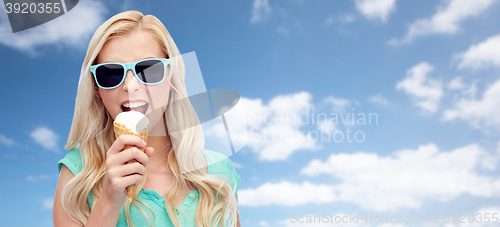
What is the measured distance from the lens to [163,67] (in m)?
3.72

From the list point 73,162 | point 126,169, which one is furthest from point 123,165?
point 73,162

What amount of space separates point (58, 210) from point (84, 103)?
1.09 m

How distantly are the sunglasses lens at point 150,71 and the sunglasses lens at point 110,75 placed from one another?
0.18m

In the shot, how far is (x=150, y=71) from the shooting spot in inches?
143

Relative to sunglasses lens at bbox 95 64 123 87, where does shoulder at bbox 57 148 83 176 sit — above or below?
below

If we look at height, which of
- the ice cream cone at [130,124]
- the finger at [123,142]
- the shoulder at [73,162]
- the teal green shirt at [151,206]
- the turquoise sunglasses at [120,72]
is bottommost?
the teal green shirt at [151,206]

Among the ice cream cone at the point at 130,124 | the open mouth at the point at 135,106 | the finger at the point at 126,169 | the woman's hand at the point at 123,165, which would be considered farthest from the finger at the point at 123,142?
the open mouth at the point at 135,106

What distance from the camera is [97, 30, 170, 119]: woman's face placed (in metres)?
3.54

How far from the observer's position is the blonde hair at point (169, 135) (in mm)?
3600

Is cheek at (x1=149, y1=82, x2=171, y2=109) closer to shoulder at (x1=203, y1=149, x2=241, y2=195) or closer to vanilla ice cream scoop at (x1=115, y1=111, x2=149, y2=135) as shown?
vanilla ice cream scoop at (x1=115, y1=111, x2=149, y2=135)

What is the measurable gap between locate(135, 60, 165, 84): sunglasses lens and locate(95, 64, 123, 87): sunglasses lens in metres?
0.18

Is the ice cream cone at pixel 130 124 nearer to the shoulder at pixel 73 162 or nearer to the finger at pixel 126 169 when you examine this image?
the finger at pixel 126 169

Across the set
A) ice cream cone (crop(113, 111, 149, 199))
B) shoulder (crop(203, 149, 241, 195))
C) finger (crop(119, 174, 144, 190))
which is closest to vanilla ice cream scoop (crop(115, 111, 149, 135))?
ice cream cone (crop(113, 111, 149, 199))

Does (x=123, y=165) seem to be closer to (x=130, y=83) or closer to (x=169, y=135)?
(x=130, y=83)
